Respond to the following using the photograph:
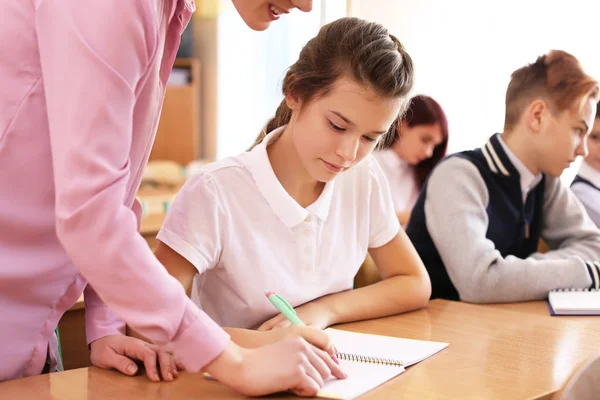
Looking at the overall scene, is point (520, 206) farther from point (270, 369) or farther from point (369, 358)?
point (270, 369)

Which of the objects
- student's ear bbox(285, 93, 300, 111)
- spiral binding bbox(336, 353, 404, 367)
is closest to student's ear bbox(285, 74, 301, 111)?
student's ear bbox(285, 93, 300, 111)

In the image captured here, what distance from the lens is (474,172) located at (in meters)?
1.81

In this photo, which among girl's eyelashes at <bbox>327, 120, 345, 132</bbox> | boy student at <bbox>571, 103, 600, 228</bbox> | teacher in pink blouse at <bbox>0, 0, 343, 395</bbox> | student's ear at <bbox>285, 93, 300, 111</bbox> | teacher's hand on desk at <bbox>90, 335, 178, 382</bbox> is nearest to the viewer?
teacher in pink blouse at <bbox>0, 0, 343, 395</bbox>

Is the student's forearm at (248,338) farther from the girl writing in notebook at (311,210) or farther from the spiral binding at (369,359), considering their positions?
the spiral binding at (369,359)

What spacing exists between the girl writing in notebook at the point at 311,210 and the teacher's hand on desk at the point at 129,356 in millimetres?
169

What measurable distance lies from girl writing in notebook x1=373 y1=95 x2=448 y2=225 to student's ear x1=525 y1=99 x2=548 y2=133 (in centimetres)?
92

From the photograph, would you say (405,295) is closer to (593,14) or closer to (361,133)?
(361,133)

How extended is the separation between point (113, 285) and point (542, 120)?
1.40 metres

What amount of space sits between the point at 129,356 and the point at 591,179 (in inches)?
65.4

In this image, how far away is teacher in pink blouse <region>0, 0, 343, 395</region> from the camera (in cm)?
76

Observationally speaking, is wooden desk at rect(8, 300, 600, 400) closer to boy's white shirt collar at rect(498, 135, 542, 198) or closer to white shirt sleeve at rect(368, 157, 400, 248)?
white shirt sleeve at rect(368, 157, 400, 248)

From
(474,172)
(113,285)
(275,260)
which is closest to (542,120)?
(474,172)

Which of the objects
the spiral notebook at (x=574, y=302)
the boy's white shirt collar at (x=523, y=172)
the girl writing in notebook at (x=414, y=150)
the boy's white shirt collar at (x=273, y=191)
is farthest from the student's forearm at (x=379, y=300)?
the girl writing in notebook at (x=414, y=150)

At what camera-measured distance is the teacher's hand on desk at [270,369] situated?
0.88 m
